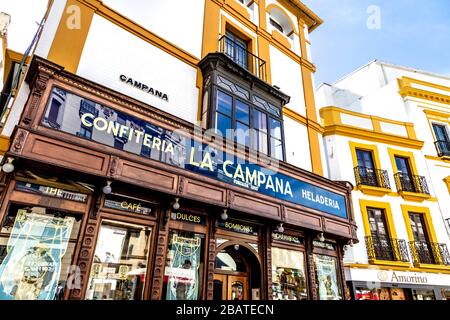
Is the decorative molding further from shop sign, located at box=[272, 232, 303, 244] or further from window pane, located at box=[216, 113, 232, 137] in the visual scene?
window pane, located at box=[216, 113, 232, 137]

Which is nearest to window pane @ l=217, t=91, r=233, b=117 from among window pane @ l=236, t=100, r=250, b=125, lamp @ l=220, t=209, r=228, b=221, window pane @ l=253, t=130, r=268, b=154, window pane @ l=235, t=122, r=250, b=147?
window pane @ l=236, t=100, r=250, b=125

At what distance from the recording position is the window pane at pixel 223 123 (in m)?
8.41

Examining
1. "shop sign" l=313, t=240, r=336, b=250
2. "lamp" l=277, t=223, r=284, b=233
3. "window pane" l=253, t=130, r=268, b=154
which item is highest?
"window pane" l=253, t=130, r=268, b=154

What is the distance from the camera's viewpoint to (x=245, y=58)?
1145 centimetres

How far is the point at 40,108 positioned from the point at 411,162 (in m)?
17.0

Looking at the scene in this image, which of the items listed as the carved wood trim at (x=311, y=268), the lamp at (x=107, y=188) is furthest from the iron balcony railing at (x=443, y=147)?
the lamp at (x=107, y=188)

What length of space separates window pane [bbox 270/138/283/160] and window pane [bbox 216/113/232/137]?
1900 mm

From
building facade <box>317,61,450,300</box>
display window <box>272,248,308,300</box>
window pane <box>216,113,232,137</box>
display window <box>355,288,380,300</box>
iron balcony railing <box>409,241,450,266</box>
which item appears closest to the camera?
display window <box>272,248,308,300</box>

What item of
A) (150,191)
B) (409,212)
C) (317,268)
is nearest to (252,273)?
(317,268)

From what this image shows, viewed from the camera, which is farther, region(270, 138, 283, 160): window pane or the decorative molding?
the decorative molding

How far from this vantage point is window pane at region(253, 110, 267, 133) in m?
9.62

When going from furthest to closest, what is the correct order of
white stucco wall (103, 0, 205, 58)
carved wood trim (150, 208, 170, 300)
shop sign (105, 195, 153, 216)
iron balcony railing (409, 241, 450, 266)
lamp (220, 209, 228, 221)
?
iron balcony railing (409, 241, 450, 266), white stucco wall (103, 0, 205, 58), lamp (220, 209, 228, 221), shop sign (105, 195, 153, 216), carved wood trim (150, 208, 170, 300)

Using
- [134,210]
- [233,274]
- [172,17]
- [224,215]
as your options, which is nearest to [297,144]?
[224,215]
